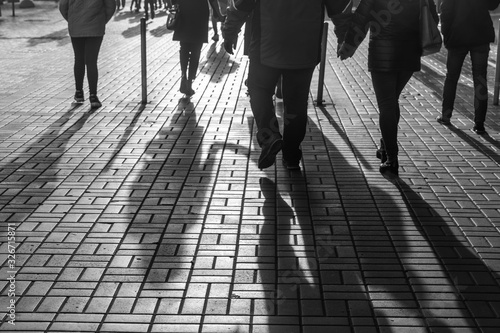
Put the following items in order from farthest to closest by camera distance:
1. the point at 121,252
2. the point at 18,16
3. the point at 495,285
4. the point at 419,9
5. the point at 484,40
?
the point at 18,16
the point at 484,40
the point at 419,9
the point at 121,252
the point at 495,285

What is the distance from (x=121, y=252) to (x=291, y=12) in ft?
9.01

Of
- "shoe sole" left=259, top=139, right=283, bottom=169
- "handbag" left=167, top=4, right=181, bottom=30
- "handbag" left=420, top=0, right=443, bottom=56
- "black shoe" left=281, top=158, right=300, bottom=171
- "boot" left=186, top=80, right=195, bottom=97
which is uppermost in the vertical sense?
"handbag" left=420, top=0, right=443, bottom=56

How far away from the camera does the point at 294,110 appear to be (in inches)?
303

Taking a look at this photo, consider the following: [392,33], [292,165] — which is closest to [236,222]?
[292,165]

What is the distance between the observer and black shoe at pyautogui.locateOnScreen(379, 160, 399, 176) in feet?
24.7

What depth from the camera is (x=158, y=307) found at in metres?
4.73

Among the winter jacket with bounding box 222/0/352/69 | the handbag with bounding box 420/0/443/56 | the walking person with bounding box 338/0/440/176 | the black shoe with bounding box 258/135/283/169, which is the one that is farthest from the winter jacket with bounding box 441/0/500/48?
the black shoe with bounding box 258/135/283/169

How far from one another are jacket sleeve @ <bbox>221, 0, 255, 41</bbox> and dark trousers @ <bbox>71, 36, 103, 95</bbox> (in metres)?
3.43

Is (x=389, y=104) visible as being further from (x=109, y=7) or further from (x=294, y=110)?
(x=109, y=7)

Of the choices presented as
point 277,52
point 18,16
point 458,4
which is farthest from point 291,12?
point 18,16

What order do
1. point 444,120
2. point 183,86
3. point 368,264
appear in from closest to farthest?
1. point 368,264
2. point 444,120
3. point 183,86

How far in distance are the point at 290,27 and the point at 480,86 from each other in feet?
8.85

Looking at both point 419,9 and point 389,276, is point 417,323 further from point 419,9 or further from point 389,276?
point 419,9

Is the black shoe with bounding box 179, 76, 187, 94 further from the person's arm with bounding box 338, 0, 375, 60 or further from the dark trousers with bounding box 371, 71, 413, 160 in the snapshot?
the dark trousers with bounding box 371, 71, 413, 160
